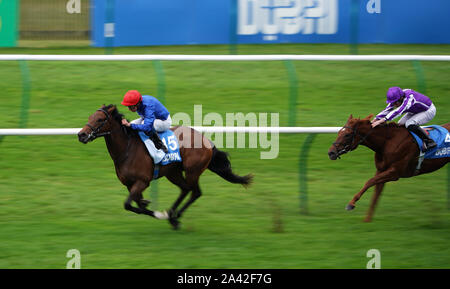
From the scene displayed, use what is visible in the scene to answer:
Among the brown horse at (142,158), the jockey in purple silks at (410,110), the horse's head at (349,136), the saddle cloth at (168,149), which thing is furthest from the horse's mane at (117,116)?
the jockey in purple silks at (410,110)

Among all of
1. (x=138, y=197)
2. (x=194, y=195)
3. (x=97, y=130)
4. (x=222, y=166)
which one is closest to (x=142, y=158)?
(x=138, y=197)

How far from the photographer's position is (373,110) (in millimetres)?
11586

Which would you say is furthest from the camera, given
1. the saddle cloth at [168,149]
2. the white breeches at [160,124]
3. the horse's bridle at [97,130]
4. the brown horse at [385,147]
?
the brown horse at [385,147]

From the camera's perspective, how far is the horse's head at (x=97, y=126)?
23.5ft

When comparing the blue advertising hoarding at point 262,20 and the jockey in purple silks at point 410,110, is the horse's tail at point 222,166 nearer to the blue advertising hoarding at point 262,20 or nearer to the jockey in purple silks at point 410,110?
the jockey in purple silks at point 410,110

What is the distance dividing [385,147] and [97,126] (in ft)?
10.7

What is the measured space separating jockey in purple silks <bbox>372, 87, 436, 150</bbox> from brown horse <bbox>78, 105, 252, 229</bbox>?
5.69 ft

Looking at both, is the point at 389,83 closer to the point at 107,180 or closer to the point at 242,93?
the point at 242,93

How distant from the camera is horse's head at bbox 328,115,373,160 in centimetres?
820

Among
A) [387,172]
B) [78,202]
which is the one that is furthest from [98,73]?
[387,172]

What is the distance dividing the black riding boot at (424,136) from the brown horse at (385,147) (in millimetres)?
77

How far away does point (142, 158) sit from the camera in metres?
7.61

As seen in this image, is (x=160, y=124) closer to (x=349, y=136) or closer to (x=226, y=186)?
(x=349, y=136)

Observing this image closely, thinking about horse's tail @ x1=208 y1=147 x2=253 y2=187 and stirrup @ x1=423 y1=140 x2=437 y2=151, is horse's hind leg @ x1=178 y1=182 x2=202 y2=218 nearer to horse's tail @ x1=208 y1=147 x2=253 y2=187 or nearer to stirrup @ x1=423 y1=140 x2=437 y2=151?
horse's tail @ x1=208 y1=147 x2=253 y2=187
